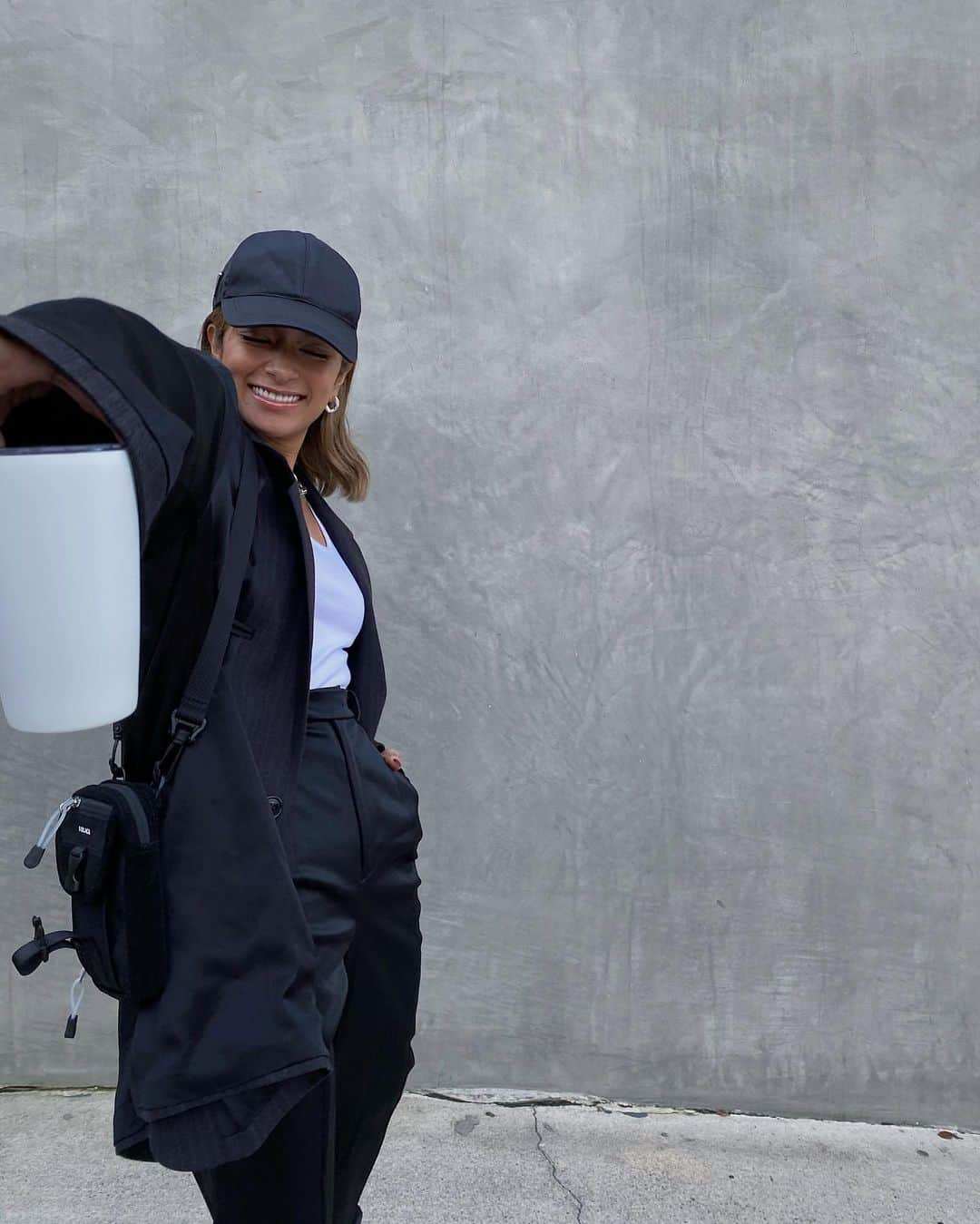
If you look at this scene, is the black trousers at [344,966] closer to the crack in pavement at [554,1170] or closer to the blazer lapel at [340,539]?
the blazer lapel at [340,539]

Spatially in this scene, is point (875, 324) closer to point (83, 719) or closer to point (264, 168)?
point (264, 168)

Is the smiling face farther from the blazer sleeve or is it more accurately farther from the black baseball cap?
the blazer sleeve

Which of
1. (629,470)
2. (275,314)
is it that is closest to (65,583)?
(275,314)

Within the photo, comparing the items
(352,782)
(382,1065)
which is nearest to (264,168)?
(352,782)

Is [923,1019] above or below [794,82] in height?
below

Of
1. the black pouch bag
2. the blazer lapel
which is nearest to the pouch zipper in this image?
the black pouch bag

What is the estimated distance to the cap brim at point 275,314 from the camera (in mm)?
1458

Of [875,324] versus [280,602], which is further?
[875,324]

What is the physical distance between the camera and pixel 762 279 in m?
2.66

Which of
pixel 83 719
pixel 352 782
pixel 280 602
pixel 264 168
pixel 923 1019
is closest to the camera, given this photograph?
pixel 83 719

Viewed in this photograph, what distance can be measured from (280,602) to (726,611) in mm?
1553

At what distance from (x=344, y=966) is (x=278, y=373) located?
793 mm

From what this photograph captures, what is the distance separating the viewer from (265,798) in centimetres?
132

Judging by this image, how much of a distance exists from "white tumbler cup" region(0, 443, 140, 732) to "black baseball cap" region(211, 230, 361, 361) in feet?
1.92
